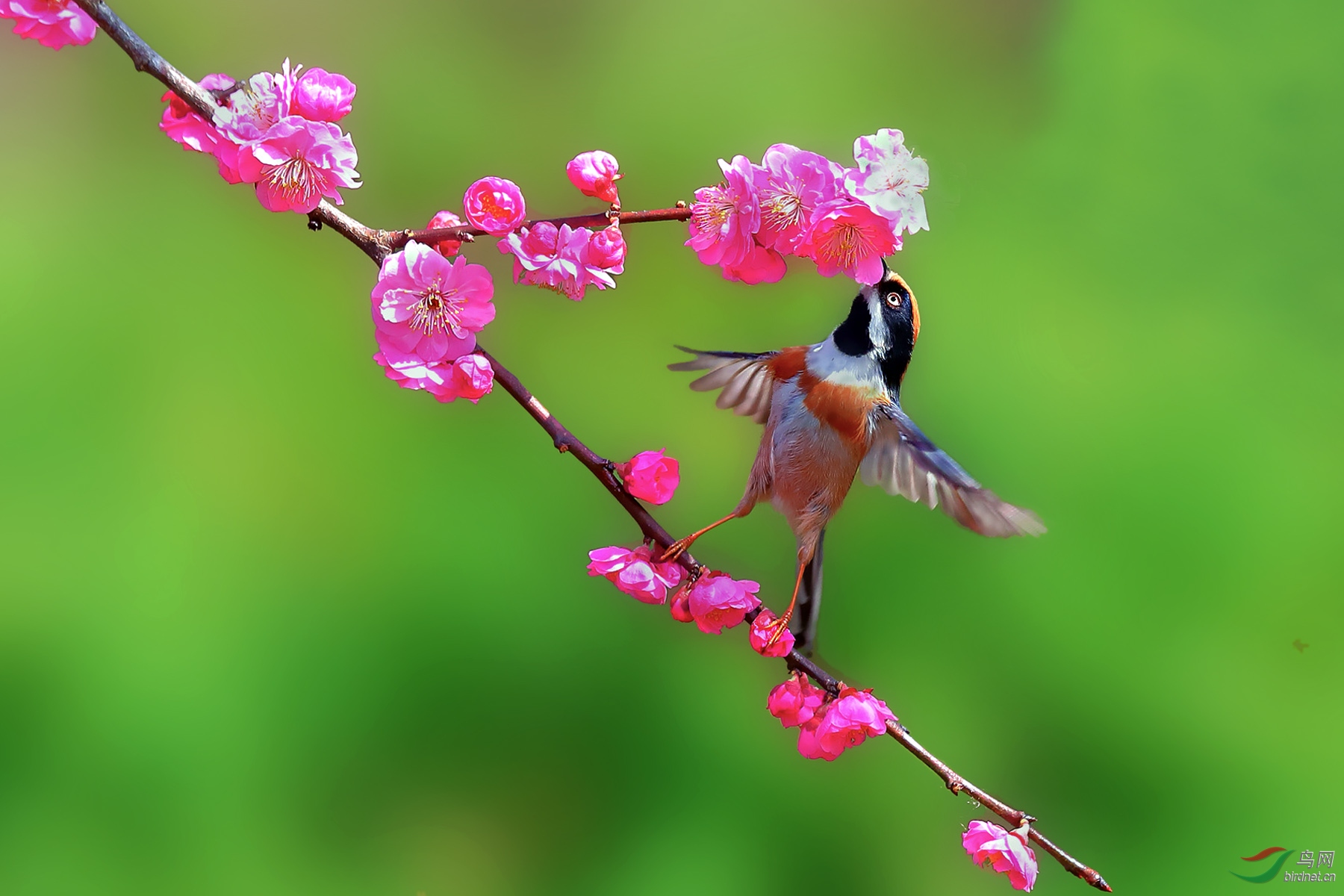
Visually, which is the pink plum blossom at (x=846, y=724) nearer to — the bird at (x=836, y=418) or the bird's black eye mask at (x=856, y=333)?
the bird at (x=836, y=418)

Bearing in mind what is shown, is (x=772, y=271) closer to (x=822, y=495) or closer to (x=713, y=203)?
(x=713, y=203)

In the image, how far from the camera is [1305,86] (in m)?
1.90

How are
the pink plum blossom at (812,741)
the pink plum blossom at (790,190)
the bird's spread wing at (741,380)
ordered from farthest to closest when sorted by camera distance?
the bird's spread wing at (741,380) → the pink plum blossom at (812,741) → the pink plum blossom at (790,190)

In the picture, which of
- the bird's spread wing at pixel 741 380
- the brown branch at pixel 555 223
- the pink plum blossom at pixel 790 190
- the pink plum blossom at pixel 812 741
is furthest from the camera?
the bird's spread wing at pixel 741 380

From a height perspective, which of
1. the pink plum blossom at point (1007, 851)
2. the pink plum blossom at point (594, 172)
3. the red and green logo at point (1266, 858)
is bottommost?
the red and green logo at point (1266, 858)

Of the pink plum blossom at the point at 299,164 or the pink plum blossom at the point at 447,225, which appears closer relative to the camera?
the pink plum blossom at the point at 299,164

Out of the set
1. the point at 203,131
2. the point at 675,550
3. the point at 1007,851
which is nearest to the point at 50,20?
the point at 203,131

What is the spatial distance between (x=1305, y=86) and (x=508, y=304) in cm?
171

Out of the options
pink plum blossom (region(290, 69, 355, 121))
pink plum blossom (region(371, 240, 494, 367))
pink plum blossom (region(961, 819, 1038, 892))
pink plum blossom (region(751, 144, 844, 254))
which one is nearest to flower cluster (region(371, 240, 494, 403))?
pink plum blossom (region(371, 240, 494, 367))

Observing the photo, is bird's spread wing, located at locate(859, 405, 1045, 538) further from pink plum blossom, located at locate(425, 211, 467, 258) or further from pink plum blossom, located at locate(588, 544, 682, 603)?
pink plum blossom, located at locate(425, 211, 467, 258)

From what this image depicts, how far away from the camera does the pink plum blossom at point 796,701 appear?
2.98ft

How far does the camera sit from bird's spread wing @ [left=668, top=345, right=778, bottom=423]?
→ 1.01 metres

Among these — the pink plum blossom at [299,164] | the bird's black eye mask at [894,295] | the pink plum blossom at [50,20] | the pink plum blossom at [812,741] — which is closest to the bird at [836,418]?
the bird's black eye mask at [894,295]

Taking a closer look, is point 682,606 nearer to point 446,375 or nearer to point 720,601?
point 720,601
